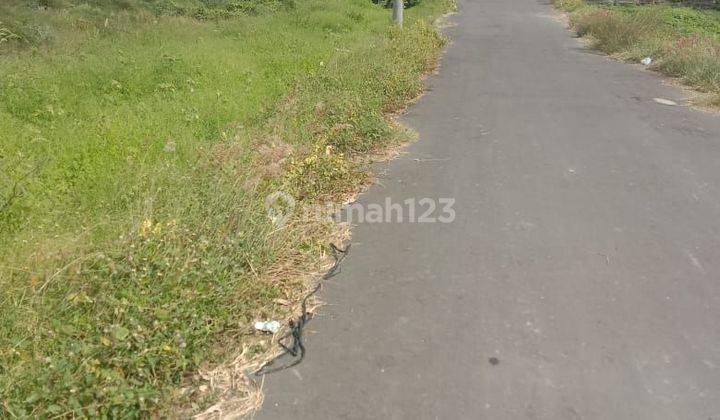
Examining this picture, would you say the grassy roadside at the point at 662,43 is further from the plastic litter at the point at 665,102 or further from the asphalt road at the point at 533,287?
the asphalt road at the point at 533,287

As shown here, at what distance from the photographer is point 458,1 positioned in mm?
24047

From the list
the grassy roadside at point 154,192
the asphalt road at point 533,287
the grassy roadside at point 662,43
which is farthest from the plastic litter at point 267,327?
the grassy roadside at point 662,43

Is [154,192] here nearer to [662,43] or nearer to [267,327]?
[267,327]

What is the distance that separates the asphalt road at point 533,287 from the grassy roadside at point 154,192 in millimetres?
439

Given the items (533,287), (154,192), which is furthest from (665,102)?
(154,192)

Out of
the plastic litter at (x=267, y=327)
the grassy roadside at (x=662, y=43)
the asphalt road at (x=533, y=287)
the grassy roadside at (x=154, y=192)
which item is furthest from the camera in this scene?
the grassy roadside at (x=662, y=43)

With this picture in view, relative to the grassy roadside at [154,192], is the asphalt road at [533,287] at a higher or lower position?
lower

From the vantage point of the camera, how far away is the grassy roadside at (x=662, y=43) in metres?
9.05

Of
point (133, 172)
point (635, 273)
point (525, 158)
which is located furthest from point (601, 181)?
point (133, 172)

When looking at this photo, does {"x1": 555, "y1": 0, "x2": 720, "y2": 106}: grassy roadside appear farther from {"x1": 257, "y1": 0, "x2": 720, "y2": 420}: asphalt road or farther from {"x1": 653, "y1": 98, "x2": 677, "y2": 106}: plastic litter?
{"x1": 257, "y1": 0, "x2": 720, "y2": 420}: asphalt road

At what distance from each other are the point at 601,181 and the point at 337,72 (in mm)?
4128

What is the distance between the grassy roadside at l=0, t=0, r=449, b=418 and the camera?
2.74 metres

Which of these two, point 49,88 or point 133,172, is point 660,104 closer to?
point 133,172

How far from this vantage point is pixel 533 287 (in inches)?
147
